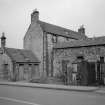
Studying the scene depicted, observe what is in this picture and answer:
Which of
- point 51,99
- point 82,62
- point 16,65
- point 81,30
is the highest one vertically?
point 81,30

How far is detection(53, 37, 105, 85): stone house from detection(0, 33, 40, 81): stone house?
393 centimetres

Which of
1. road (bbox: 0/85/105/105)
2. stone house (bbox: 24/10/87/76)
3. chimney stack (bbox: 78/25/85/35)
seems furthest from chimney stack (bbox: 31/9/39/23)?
Answer: road (bbox: 0/85/105/105)

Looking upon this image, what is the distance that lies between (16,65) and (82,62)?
36.3ft

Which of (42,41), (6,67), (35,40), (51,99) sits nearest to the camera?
(51,99)

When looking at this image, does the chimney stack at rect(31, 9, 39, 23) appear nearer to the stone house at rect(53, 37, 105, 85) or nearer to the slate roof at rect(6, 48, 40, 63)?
the slate roof at rect(6, 48, 40, 63)

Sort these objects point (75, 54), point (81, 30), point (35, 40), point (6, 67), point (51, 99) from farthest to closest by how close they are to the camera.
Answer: point (81, 30)
point (35, 40)
point (6, 67)
point (75, 54)
point (51, 99)

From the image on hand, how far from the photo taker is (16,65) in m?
27.8

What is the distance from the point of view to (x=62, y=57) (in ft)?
93.0

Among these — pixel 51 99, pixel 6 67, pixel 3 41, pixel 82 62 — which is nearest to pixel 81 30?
pixel 3 41

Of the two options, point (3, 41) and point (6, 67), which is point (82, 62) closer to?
point (6, 67)

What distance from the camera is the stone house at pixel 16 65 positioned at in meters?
27.8

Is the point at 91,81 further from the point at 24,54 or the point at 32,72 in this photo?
the point at 24,54

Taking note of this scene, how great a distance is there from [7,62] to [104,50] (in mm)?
14723

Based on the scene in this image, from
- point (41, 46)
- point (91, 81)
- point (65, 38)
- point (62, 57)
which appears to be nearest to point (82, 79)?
point (91, 81)
